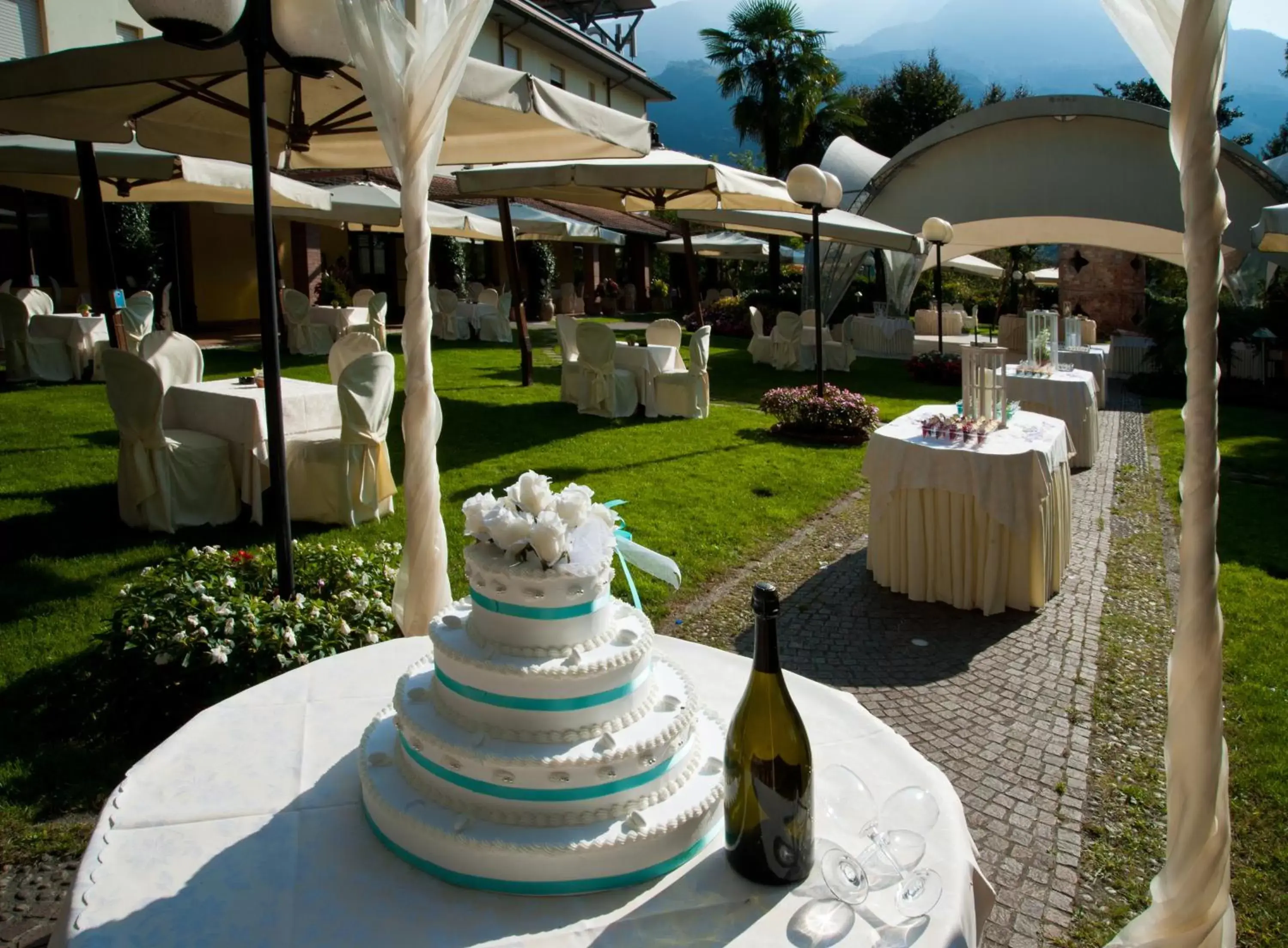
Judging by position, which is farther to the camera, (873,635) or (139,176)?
(139,176)

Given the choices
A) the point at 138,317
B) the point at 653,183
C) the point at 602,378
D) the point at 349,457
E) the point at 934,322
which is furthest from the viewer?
the point at 934,322

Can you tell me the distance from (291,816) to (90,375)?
12.4 m

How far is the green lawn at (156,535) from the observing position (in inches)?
135

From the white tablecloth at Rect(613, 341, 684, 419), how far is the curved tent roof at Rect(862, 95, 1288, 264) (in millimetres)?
11273

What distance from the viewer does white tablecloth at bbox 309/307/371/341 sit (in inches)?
611

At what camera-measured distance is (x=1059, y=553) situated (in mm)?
5605

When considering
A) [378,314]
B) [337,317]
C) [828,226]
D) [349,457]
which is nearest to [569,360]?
[378,314]

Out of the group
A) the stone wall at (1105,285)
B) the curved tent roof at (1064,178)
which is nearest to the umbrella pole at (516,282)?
the curved tent roof at (1064,178)

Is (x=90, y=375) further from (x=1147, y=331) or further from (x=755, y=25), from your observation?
(x=755, y=25)

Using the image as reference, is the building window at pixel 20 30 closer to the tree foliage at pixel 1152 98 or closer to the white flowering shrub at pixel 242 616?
the white flowering shrub at pixel 242 616

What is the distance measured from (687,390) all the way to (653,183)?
2.51 m

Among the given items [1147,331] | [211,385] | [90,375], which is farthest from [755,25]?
[211,385]

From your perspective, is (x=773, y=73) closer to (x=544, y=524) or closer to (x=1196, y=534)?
(x=1196, y=534)

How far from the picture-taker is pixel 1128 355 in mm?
17203
